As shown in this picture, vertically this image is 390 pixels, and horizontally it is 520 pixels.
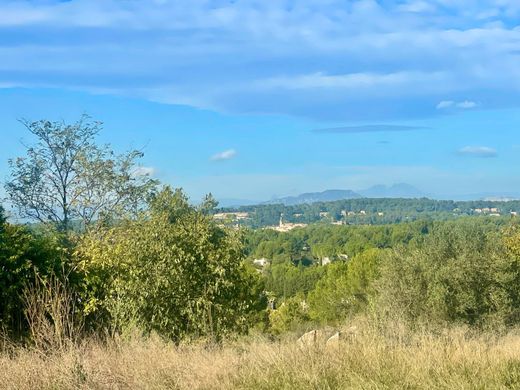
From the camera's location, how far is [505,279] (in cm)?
2794

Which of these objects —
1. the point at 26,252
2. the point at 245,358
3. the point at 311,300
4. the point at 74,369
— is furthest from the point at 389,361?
the point at 311,300

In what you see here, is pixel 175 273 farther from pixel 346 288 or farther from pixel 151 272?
pixel 346 288

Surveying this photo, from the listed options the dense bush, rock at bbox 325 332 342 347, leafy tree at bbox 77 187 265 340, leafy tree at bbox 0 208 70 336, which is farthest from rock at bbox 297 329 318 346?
the dense bush

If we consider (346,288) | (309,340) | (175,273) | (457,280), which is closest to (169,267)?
(175,273)

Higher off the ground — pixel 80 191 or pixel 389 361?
pixel 80 191

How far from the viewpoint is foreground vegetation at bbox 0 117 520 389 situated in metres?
5.80

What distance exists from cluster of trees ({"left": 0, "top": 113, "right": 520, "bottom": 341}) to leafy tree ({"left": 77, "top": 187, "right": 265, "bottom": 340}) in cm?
3

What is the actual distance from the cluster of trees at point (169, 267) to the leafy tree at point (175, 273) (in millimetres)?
30

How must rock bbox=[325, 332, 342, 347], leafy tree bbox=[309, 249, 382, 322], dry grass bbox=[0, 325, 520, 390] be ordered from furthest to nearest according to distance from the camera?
leafy tree bbox=[309, 249, 382, 322], rock bbox=[325, 332, 342, 347], dry grass bbox=[0, 325, 520, 390]

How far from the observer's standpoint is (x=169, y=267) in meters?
14.0

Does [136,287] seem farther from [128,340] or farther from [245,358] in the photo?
[245,358]

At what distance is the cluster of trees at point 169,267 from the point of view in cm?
1132

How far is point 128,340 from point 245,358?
2.12m

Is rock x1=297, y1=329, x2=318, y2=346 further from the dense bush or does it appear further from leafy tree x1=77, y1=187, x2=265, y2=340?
the dense bush
